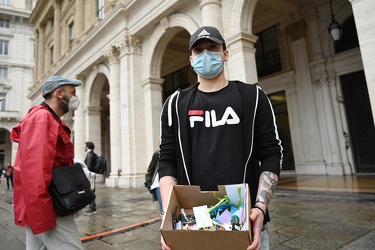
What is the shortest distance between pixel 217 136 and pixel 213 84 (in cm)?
38

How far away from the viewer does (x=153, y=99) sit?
40.8ft

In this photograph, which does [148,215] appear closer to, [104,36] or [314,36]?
[314,36]

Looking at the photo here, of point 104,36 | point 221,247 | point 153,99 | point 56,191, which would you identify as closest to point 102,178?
point 153,99

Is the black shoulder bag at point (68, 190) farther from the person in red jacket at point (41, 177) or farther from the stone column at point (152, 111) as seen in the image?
the stone column at point (152, 111)

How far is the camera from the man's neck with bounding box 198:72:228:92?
5.44ft

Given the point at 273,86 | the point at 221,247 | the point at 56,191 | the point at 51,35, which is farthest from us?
the point at 51,35

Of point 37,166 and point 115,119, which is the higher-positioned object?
point 115,119

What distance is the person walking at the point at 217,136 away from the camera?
1452mm

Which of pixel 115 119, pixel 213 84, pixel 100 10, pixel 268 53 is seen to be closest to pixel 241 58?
pixel 268 53

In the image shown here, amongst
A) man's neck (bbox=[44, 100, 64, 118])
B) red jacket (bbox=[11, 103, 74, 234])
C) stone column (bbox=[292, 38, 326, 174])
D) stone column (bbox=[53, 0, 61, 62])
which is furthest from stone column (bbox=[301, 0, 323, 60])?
stone column (bbox=[53, 0, 61, 62])

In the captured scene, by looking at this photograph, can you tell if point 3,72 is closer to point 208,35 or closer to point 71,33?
point 71,33

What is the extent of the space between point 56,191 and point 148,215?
4.19m

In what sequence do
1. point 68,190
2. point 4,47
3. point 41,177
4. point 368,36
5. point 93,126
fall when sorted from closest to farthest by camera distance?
point 41,177
point 68,190
point 368,36
point 93,126
point 4,47

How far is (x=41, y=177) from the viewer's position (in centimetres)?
199
